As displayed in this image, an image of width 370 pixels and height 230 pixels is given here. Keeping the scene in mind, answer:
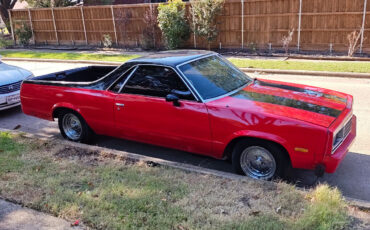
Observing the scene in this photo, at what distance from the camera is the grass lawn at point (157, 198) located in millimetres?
3600

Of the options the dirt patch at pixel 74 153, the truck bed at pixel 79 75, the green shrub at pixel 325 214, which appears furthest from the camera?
the truck bed at pixel 79 75

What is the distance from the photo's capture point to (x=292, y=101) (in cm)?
488

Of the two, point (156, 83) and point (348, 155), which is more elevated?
point (156, 83)

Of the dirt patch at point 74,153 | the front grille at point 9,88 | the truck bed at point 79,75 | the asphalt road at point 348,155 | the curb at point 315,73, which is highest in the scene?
the truck bed at point 79,75

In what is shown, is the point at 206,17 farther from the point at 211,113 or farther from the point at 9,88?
the point at 211,113

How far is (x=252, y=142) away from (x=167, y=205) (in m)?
1.36

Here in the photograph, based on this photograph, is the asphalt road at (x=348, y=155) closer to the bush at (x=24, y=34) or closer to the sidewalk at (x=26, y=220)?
the sidewalk at (x=26, y=220)

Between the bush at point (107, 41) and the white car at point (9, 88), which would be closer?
the white car at point (9, 88)

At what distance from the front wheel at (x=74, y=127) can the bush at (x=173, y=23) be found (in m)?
12.3

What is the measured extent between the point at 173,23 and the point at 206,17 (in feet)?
5.67

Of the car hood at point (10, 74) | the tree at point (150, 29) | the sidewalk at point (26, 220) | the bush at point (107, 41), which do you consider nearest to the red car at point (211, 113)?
the sidewalk at point (26, 220)

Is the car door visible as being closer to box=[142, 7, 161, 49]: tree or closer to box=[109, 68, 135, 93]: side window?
box=[109, 68, 135, 93]: side window

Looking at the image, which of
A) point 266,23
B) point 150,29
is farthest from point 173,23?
point 266,23

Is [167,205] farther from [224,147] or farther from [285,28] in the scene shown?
[285,28]
